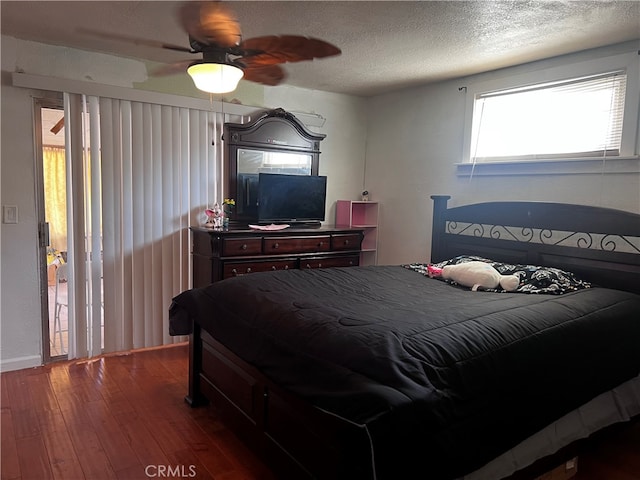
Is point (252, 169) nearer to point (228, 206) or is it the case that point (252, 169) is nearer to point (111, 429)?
point (228, 206)

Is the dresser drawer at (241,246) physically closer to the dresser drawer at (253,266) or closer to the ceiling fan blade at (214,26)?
the dresser drawer at (253,266)

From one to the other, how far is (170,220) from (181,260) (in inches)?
14.3

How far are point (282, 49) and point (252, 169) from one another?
1.86 meters

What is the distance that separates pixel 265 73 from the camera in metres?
2.88

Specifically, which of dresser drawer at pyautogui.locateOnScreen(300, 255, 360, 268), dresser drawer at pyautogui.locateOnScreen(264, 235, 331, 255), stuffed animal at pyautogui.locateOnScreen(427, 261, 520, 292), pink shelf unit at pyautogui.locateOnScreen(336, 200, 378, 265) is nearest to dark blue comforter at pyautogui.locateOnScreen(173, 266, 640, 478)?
stuffed animal at pyautogui.locateOnScreen(427, 261, 520, 292)

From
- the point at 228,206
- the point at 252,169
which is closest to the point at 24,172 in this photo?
the point at 228,206

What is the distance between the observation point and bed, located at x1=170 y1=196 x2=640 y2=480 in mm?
1419

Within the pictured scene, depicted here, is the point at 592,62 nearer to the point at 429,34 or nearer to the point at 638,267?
the point at 429,34

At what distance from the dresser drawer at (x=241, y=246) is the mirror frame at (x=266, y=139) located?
450 mm

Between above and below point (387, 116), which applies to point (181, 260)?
below

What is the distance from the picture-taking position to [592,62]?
3020 mm

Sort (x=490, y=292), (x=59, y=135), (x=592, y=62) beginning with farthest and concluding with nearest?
(x=59, y=135) < (x=592, y=62) < (x=490, y=292)

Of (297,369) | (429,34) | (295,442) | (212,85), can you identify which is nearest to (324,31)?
(429,34)

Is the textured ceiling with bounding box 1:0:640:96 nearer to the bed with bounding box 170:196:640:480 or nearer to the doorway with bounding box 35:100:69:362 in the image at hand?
the doorway with bounding box 35:100:69:362
